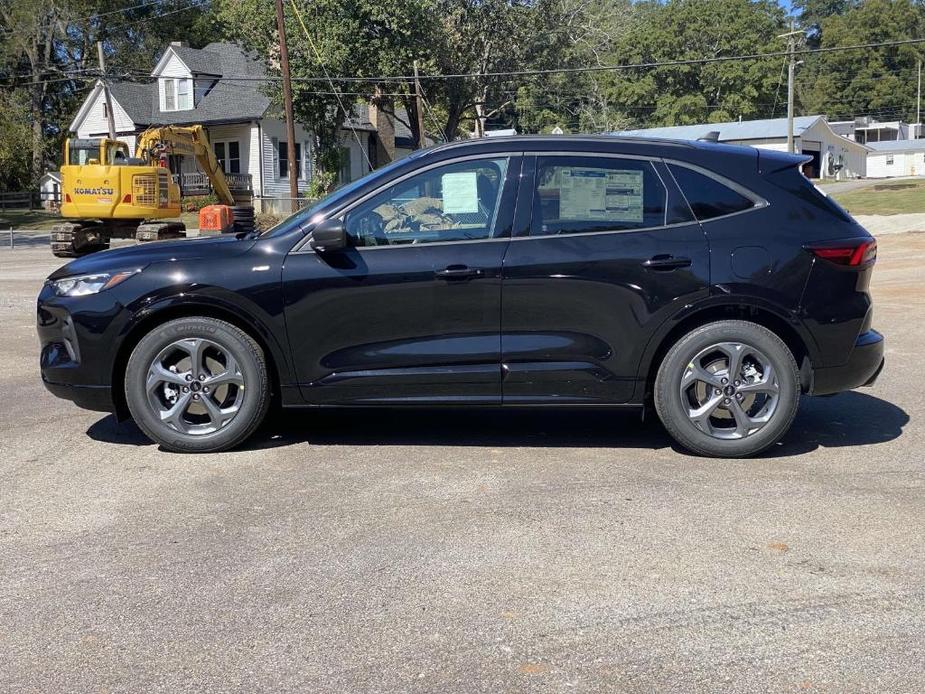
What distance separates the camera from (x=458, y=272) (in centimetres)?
564

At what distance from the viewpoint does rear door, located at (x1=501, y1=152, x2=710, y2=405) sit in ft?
18.6

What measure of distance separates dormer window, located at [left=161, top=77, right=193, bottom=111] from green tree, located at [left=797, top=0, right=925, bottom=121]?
7392 centimetres

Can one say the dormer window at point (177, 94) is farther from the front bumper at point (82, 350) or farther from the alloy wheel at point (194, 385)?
the alloy wheel at point (194, 385)

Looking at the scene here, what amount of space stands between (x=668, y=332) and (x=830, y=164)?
82.4 meters

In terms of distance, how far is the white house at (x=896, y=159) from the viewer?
89062 millimetres

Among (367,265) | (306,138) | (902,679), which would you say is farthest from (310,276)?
(306,138)

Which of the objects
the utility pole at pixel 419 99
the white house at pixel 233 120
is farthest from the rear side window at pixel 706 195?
the white house at pixel 233 120

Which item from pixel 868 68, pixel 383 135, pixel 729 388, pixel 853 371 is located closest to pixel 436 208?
pixel 729 388

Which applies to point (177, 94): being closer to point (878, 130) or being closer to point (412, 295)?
point (412, 295)

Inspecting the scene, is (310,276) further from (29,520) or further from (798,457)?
(798,457)

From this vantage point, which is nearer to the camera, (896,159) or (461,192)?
(461,192)

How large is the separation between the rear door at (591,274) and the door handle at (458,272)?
0.18m

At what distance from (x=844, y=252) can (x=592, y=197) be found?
1478 mm

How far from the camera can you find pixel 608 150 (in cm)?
581
